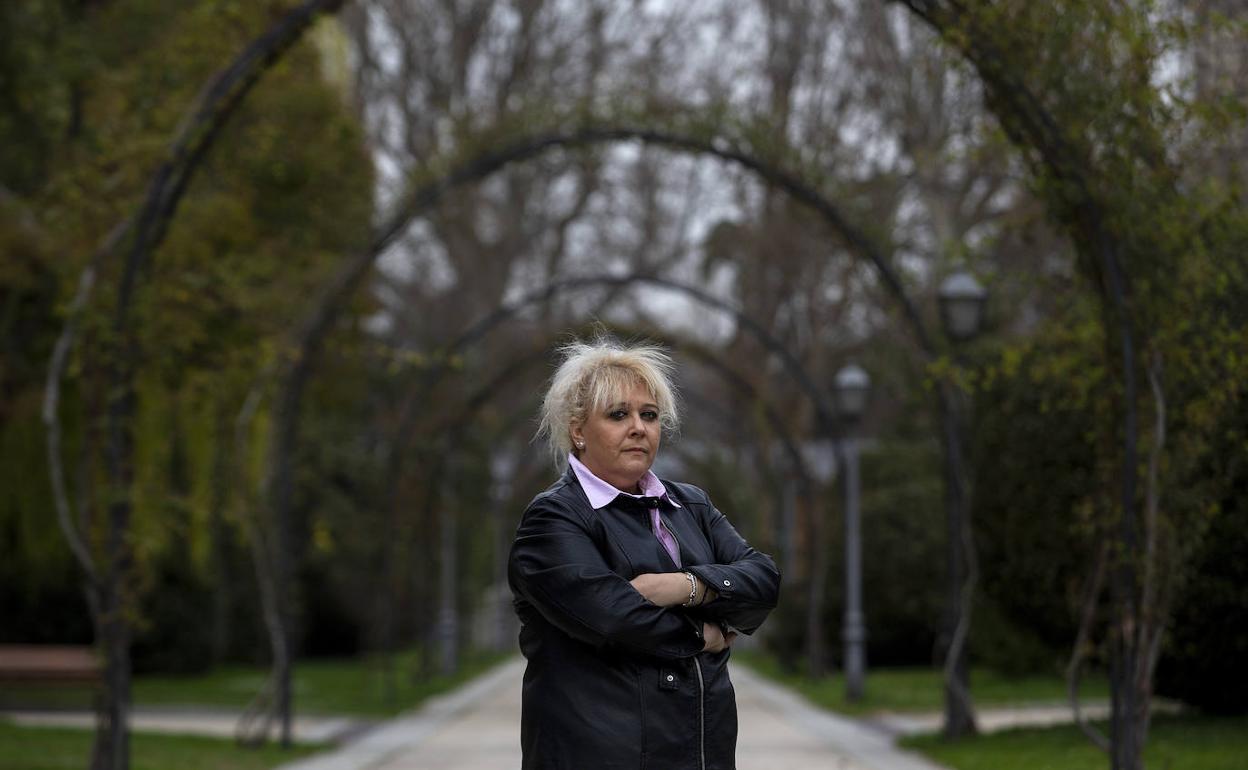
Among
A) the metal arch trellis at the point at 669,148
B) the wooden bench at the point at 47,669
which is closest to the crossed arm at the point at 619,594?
the metal arch trellis at the point at 669,148

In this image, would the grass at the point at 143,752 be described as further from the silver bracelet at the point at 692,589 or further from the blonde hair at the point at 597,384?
the silver bracelet at the point at 692,589

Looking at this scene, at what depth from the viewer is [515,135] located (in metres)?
15.1

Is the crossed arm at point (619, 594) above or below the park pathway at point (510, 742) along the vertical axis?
above

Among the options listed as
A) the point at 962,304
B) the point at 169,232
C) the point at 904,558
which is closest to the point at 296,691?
the point at 904,558

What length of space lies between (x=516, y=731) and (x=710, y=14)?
16.6 m

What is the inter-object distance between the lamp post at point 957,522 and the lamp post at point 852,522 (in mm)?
4364

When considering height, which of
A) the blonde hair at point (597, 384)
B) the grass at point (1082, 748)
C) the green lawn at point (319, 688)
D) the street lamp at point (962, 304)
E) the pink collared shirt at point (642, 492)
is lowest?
the green lawn at point (319, 688)

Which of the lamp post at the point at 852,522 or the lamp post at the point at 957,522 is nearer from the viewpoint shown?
the lamp post at the point at 957,522

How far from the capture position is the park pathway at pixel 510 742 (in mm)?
13766

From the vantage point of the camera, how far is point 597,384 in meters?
4.23

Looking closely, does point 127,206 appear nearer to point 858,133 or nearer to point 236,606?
point 858,133

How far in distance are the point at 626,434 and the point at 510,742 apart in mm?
12257

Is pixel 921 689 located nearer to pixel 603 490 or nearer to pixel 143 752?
pixel 143 752

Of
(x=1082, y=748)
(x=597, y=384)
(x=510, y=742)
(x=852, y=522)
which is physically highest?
(x=597, y=384)
